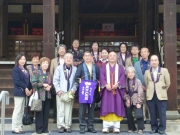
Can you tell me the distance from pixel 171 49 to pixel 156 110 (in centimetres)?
171

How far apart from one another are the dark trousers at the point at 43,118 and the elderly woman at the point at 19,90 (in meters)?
0.39

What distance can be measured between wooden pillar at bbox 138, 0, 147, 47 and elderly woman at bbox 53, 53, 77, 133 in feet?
17.7

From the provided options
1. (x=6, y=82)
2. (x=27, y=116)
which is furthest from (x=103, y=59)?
(x=6, y=82)

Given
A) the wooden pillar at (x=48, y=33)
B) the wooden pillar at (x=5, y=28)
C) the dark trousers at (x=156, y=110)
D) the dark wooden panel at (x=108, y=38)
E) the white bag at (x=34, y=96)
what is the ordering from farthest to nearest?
1. the dark wooden panel at (x=108, y=38)
2. the wooden pillar at (x=5, y=28)
3. the wooden pillar at (x=48, y=33)
4. the dark trousers at (x=156, y=110)
5. the white bag at (x=34, y=96)

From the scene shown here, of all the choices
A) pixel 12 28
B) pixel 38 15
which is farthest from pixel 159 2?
pixel 12 28

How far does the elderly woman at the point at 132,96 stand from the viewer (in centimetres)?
766

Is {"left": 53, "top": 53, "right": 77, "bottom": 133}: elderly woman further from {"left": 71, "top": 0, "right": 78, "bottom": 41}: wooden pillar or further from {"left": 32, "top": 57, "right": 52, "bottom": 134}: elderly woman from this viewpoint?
{"left": 71, "top": 0, "right": 78, "bottom": 41}: wooden pillar

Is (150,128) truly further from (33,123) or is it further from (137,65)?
(33,123)

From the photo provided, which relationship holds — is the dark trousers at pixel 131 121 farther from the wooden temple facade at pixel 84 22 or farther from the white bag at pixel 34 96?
the wooden temple facade at pixel 84 22

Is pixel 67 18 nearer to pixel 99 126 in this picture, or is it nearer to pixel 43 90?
pixel 43 90

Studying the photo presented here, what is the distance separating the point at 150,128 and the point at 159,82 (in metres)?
1.19

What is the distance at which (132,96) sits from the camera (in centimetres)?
773

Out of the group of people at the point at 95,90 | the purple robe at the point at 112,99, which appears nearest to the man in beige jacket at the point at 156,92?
the group of people at the point at 95,90

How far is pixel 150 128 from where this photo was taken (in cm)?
818
